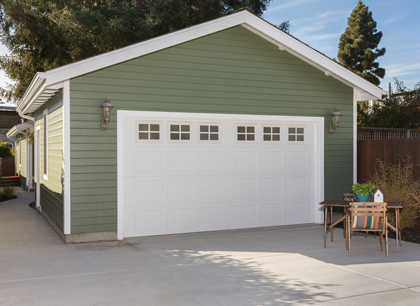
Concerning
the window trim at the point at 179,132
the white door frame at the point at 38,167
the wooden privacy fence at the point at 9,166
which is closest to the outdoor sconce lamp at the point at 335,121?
the window trim at the point at 179,132

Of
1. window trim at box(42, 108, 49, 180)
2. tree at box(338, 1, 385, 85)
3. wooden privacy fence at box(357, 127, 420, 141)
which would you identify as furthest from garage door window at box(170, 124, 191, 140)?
tree at box(338, 1, 385, 85)

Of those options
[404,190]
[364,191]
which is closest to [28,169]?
[364,191]

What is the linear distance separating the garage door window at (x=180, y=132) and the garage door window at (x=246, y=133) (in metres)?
1.03

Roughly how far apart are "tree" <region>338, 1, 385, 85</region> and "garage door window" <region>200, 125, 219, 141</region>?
57.7 feet

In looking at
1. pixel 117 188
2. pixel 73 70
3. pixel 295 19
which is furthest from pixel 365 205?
pixel 295 19

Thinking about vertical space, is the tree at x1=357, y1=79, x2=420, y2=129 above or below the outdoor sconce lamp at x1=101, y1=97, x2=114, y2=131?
above

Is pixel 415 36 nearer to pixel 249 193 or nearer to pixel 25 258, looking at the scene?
pixel 249 193

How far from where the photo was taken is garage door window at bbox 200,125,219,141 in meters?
7.41

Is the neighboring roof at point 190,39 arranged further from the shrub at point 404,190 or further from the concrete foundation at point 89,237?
the concrete foundation at point 89,237

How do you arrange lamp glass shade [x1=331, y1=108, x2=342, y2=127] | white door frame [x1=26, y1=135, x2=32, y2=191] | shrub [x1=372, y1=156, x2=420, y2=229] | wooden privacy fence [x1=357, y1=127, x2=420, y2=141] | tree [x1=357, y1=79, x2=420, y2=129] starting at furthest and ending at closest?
tree [x1=357, y1=79, x2=420, y2=129], white door frame [x1=26, y1=135, x2=32, y2=191], wooden privacy fence [x1=357, y1=127, x2=420, y2=141], lamp glass shade [x1=331, y1=108, x2=342, y2=127], shrub [x1=372, y1=156, x2=420, y2=229]

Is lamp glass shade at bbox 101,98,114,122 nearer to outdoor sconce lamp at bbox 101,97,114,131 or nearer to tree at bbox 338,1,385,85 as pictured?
outdoor sconce lamp at bbox 101,97,114,131

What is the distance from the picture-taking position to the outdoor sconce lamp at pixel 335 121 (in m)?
8.09

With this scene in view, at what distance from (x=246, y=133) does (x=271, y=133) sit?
0.54 m

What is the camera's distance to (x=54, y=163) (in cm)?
759
